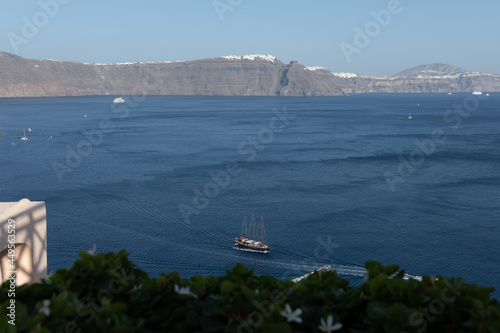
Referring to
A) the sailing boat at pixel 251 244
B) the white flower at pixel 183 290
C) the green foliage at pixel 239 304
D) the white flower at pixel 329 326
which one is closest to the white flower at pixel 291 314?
the green foliage at pixel 239 304

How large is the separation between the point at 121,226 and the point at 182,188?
13.4 metres

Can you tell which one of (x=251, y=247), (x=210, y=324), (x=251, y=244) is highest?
(x=210, y=324)

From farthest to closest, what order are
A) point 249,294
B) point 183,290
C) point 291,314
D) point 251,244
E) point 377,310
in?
1. point 251,244
2. point 183,290
3. point 249,294
4. point 291,314
5. point 377,310

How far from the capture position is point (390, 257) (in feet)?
120

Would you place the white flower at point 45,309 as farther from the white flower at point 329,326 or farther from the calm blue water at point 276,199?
the calm blue water at point 276,199

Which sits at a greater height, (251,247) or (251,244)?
(251,244)

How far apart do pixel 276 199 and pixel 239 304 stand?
4611cm

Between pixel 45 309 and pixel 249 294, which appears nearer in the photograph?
pixel 45 309

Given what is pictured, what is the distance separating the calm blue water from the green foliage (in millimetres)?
30261

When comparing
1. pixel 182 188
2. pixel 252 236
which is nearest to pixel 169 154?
pixel 182 188

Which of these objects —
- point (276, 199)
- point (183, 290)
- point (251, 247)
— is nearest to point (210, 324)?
point (183, 290)

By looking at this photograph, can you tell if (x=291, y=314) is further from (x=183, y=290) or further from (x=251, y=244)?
(x=251, y=244)

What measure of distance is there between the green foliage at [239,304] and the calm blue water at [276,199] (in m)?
30.3

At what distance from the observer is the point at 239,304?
403cm
